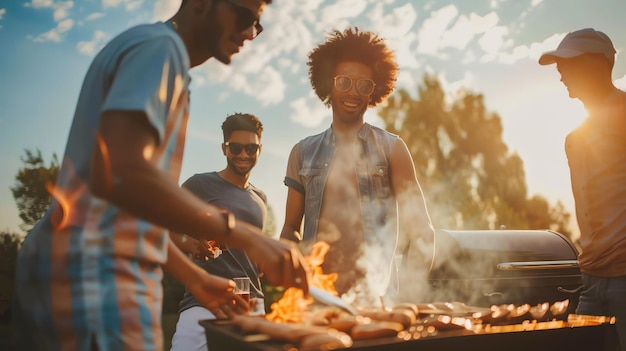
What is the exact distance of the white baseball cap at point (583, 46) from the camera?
3.94m

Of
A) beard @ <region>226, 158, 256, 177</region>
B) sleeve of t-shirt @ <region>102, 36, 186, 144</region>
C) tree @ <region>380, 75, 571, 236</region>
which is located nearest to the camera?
sleeve of t-shirt @ <region>102, 36, 186, 144</region>

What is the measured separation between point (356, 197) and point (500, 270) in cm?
459

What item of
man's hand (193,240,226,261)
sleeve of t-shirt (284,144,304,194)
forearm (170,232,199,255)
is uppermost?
sleeve of t-shirt (284,144,304,194)

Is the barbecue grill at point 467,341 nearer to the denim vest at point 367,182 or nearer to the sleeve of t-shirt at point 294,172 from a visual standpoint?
the denim vest at point 367,182

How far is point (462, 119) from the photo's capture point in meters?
28.2

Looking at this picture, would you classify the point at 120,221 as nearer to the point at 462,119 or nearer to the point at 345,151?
the point at 345,151

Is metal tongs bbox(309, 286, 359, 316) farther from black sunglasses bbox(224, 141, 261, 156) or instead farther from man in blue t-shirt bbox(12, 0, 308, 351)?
black sunglasses bbox(224, 141, 261, 156)

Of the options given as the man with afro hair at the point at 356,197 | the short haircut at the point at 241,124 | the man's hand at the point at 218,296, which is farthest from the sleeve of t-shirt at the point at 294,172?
the man's hand at the point at 218,296

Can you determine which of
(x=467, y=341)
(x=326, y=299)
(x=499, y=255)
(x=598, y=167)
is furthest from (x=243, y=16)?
(x=499, y=255)

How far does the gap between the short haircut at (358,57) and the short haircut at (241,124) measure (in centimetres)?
101

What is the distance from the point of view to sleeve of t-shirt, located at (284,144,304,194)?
438 centimetres

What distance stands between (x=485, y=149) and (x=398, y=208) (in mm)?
24896

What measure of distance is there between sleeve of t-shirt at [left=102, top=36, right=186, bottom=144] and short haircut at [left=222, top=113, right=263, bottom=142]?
3.90 meters

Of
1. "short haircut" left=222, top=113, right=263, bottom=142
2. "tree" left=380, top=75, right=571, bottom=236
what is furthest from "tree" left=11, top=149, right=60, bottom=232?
"tree" left=380, top=75, right=571, bottom=236
